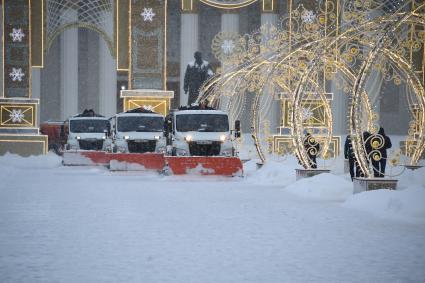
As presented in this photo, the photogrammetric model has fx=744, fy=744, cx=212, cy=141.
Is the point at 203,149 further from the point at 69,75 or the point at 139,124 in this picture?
the point at 69,75

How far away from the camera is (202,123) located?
78.0 feet

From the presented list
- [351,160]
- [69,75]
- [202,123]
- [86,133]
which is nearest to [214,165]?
[202,123]

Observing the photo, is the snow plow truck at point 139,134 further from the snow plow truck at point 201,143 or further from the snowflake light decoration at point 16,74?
the snowflake light decoration at point 16,74

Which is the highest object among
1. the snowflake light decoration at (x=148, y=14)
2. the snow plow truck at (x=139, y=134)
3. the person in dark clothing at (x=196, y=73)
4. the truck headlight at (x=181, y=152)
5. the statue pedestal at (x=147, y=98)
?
the snowflake light decoration at (x=148, y=14)

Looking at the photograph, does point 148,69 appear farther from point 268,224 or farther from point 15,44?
point 268,224

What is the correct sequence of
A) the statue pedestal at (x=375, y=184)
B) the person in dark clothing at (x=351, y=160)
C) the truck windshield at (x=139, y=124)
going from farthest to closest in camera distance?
the truck windshield at (x=139, y=124)
the person in dark clothing at (x=351, y=160)
the statue pedestal at (x=375, y=184)

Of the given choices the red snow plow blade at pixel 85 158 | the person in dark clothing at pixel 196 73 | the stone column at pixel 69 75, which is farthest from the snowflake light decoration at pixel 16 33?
the stone column at pixel 69 75

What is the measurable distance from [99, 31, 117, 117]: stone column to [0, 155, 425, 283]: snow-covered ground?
27816mm

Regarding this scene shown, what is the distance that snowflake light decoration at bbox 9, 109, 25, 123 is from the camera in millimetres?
31641

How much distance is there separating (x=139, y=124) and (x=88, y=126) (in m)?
5.24

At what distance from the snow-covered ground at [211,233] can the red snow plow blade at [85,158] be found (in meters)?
8.45

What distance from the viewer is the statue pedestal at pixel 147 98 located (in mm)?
31641

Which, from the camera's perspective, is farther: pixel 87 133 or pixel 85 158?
pixel 87 133

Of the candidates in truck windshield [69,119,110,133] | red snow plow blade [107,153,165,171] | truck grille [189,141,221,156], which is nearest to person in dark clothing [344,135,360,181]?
truck grille [189,141,221,156]
